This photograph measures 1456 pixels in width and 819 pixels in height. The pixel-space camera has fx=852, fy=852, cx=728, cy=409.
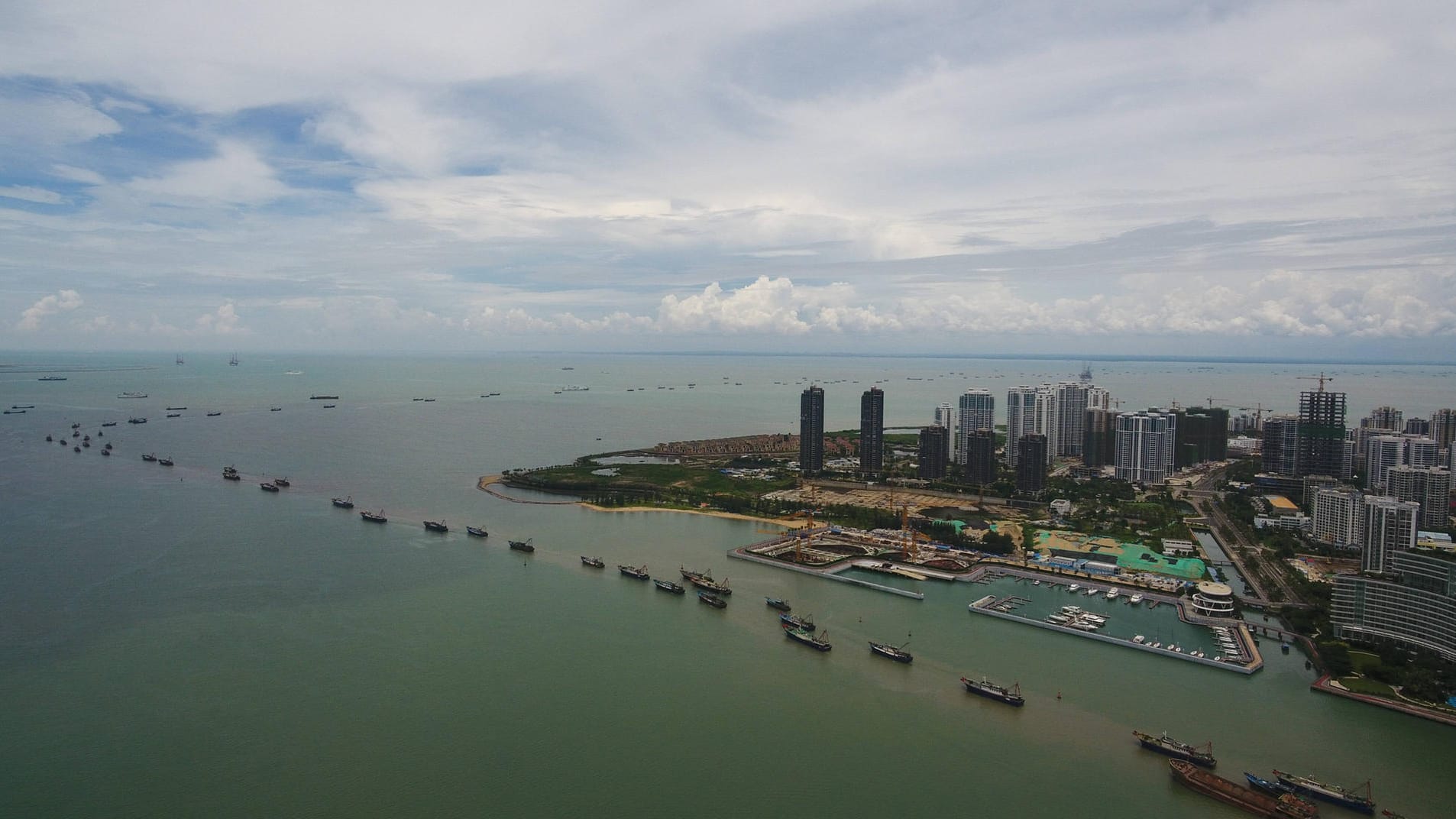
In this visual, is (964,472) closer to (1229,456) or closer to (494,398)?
(1229,456)

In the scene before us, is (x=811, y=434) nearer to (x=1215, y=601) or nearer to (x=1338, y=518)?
(x=1338, y=518)

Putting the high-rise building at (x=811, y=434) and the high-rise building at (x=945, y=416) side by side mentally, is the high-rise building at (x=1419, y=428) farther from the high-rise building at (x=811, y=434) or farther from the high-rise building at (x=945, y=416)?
the high-rise building at (x=811, y=434)

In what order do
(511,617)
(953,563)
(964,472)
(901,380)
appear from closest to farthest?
(511,617)
(953,563)
(964,472)
(901,380)

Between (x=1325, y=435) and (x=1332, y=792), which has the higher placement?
(x=1325, y=435)

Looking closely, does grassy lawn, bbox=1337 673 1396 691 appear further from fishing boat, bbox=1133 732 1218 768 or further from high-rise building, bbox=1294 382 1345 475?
high-rise building, bbox=1294 382 1345 475

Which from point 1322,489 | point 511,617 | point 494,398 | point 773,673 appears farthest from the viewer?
point 494,398

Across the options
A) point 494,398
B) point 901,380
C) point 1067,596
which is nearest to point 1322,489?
point 1067,596

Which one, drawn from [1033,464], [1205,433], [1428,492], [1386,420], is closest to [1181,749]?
[1428,492]

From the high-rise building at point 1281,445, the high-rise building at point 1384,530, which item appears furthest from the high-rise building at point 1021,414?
the high-rise building at point 1384,530
